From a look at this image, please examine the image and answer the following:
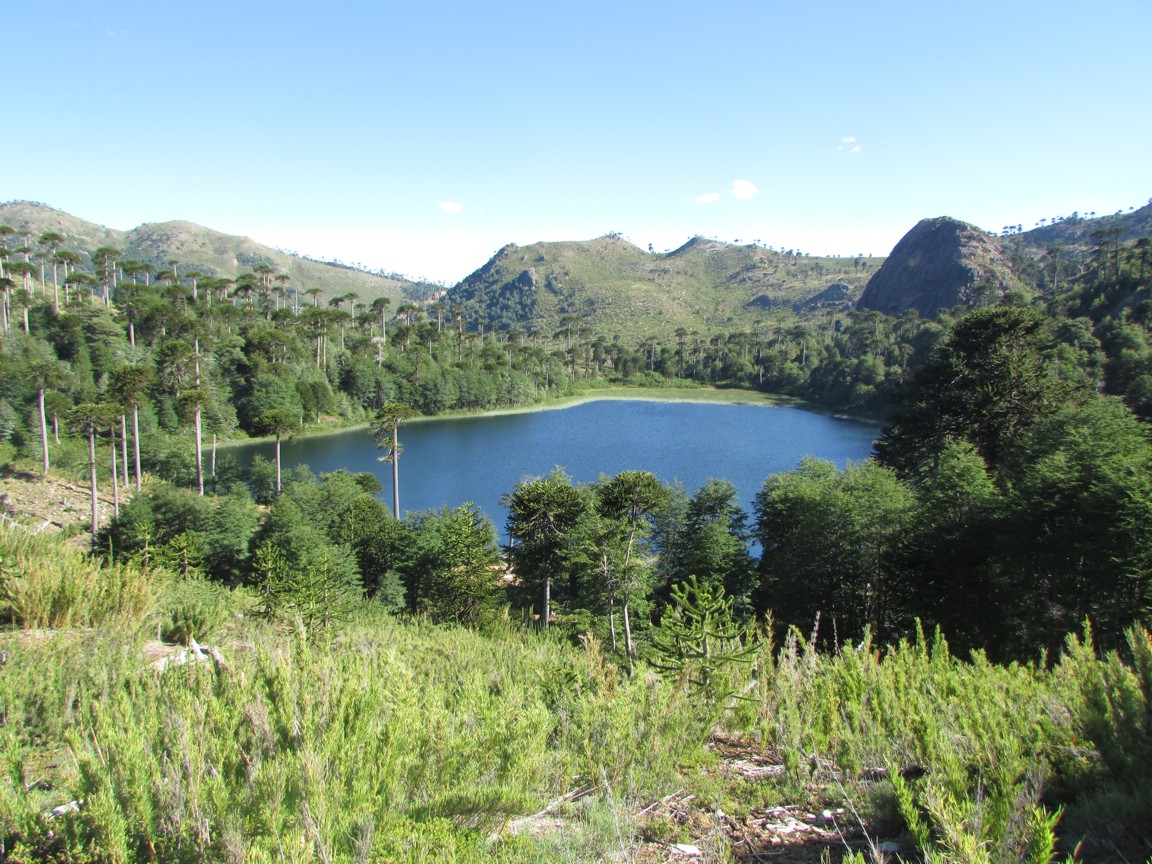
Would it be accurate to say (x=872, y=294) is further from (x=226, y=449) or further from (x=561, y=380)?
(x=226, y=449)

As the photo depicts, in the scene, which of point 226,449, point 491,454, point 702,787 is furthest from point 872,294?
point 702,787

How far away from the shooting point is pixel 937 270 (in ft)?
390

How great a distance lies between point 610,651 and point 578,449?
35.8 metres

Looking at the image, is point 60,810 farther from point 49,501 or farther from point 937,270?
point 937,270

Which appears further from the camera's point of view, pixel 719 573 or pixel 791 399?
pixel 791 399

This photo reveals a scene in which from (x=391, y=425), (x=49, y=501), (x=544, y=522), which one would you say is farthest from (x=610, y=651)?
(x=49, y=501)

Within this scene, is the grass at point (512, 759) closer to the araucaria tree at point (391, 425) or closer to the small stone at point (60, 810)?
the small stone at point (60, 810)

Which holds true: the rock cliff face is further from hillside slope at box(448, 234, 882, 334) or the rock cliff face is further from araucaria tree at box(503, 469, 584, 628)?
araucaria tree at box(503, 469, 584, 628)

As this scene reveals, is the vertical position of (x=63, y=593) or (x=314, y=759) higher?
(x=314, y=759)

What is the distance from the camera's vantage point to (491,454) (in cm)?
4675

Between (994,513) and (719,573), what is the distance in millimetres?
7792

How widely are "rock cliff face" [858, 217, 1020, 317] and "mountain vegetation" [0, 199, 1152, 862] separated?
77579mm

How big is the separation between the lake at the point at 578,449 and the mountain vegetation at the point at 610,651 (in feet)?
25.5

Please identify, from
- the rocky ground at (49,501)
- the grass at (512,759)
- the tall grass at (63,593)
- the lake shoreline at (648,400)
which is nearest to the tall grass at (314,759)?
the grass at (512,759)
